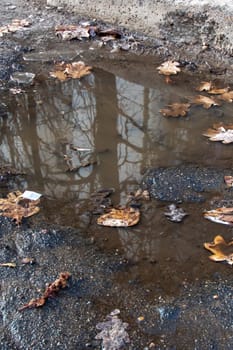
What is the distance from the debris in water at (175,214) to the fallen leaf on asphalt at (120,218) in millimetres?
224

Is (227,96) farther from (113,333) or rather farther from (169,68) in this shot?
(113,333)

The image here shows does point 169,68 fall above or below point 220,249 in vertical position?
above

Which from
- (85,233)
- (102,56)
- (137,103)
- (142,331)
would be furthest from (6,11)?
(142,331)

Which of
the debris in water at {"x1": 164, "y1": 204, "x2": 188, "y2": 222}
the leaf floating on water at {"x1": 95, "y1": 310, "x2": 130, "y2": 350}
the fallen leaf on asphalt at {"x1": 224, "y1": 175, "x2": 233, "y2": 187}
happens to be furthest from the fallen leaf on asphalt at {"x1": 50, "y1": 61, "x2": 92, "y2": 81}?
the leaf floating on water at {"x1": 95, "y1": 310, "x2": 130, "y2": 350}

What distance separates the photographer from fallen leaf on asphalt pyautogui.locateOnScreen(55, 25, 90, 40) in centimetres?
648

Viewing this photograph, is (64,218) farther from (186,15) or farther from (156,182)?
(186,15)

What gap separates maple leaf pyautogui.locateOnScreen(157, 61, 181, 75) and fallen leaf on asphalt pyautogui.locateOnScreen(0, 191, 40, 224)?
251cm

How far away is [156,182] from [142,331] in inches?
55.1

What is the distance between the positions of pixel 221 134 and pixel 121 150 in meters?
0.89

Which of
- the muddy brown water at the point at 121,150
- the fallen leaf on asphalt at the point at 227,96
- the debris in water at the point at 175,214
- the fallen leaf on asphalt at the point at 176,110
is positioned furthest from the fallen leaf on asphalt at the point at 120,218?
the fallen leaf on asphalt at the point at 227,96

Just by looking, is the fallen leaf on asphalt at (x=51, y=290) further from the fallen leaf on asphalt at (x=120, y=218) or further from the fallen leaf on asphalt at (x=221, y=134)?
the fallen leaf on asphalt at (x=221, y=134)

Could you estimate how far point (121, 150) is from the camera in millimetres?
4402

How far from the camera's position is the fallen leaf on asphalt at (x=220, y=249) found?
11.1 ft

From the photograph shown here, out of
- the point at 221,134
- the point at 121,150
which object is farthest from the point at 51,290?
the point at 221,134
